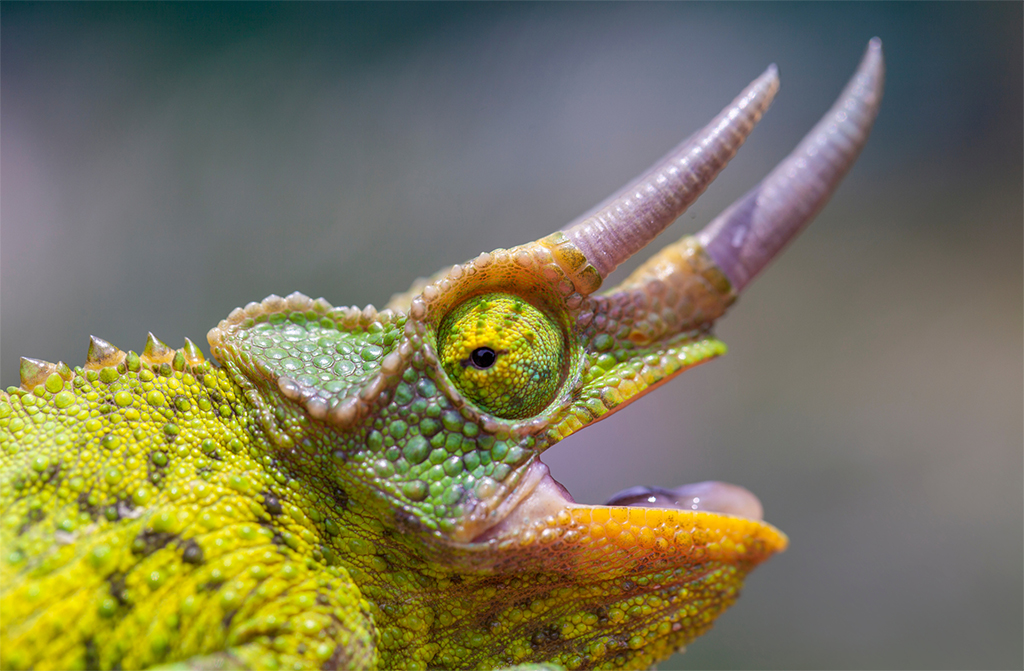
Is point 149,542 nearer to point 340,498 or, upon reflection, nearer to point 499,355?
point 340,498

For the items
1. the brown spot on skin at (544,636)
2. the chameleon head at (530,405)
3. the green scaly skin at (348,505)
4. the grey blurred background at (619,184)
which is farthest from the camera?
the grey blurred background at (619,184)

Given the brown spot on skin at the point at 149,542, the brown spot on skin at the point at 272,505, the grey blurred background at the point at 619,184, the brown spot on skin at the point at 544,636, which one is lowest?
the brown spot on skin at the point at 544,636

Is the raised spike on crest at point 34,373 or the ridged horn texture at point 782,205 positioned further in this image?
the ridged horn texture at point 782,205

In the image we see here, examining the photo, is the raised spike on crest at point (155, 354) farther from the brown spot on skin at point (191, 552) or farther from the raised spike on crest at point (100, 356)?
the brown spot on skin at point (191, 552)

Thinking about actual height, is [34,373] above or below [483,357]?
above

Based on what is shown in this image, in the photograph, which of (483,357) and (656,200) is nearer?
(483,357)

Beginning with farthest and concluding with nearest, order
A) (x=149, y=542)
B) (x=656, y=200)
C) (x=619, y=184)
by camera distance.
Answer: (x=619, y=184)
(x=656, y=200)
(x=149, y=542)

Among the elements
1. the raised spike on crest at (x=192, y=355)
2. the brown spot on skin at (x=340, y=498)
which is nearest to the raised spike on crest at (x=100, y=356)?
the raised spike on crest at (x=192, y=355)

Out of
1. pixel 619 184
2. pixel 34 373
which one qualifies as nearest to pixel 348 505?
pixel 34 373
